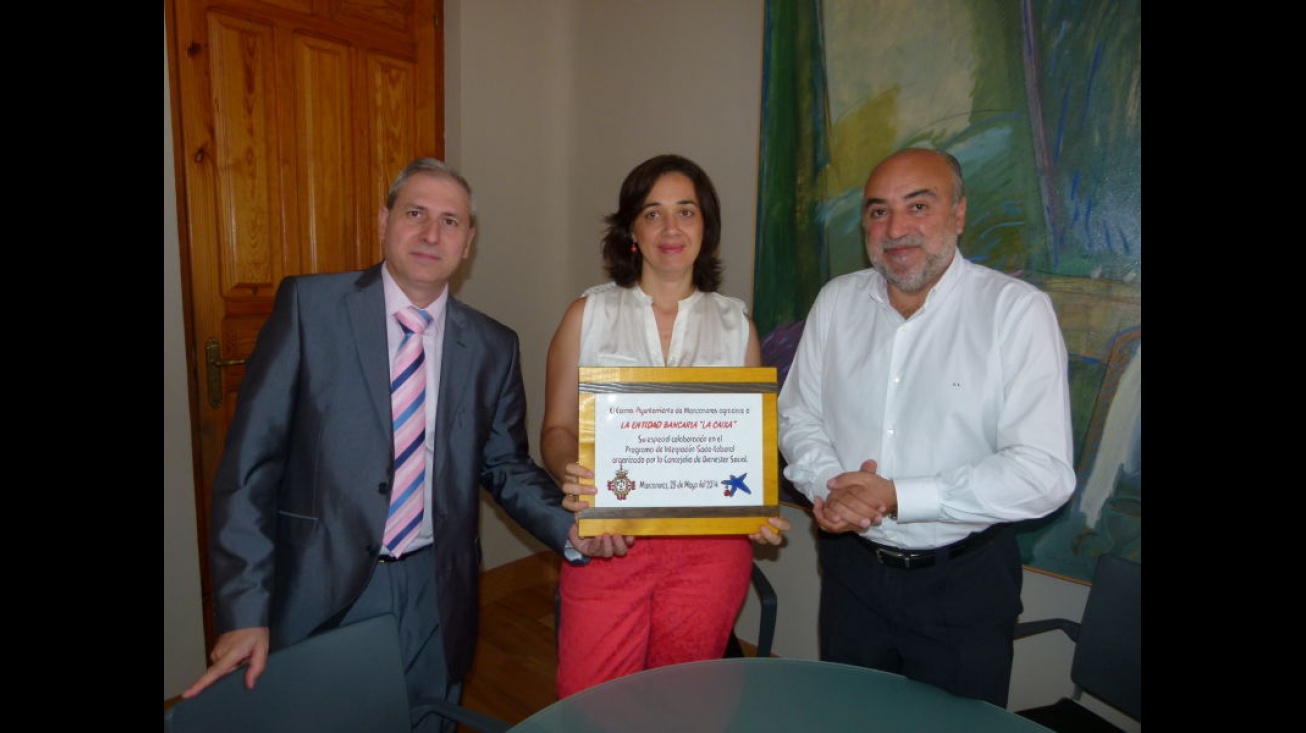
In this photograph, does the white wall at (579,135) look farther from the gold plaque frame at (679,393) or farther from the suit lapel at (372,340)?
the suit lapel at (372,340)

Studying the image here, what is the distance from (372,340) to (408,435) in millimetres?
259

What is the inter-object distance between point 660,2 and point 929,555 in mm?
3091

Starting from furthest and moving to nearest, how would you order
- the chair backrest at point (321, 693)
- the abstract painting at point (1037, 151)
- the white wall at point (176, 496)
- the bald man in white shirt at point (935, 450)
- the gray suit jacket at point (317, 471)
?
the white wall at point (176, 496)
the abstract painting at point (1037, 151)
the bald man in white shirt at point (935, 450)
the gray suit jacket at point (317, 471)
the chair backrest at point (321, 693)

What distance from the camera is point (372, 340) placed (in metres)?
1.78

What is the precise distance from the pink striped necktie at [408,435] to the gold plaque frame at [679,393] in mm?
440

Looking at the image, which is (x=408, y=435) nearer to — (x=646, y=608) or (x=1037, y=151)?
(x=646, y=608)

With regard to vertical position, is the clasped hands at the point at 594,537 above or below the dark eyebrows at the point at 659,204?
below

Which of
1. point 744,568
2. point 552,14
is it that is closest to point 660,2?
point 552,14

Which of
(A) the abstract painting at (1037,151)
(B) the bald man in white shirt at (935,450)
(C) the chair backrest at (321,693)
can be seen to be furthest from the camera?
(A) the abstract painting at (1037,151)

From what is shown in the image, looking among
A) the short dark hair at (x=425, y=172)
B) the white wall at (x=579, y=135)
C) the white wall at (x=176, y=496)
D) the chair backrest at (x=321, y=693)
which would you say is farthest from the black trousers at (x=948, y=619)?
the white wall at (x=176, y=496)

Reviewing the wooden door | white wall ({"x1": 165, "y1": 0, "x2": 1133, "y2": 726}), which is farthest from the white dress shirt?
the wooden door

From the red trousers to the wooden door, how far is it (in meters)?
2.11

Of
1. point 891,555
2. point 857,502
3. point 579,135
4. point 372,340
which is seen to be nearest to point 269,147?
point 579,135

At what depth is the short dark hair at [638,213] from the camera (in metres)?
2.11
